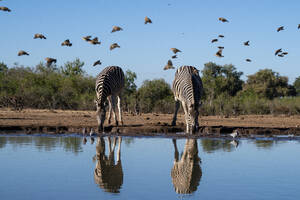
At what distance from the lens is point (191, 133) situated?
52.7ft

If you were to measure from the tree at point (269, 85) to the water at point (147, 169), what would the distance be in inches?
1566

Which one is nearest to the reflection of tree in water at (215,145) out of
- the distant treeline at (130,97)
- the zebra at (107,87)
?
the zebra at (107,87)

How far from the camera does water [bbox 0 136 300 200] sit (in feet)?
25.2

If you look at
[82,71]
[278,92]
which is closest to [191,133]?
[82,71]

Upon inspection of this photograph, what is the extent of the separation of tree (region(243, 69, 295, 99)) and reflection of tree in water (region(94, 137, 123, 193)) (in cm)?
4227


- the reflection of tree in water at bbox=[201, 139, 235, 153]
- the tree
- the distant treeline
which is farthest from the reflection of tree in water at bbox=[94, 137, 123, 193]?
the tree

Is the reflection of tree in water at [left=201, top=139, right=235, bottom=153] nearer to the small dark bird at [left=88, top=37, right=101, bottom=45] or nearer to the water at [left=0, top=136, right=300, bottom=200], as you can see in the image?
the water at [left=0, top=136, right=300, bottom=200]

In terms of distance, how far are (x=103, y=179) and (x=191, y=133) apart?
7564 mm

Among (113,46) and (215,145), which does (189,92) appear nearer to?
(215,145)

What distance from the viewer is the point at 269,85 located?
2163 inches

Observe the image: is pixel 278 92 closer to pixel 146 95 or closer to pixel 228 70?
pixel 228 70

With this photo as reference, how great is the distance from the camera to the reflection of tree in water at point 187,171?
828cm

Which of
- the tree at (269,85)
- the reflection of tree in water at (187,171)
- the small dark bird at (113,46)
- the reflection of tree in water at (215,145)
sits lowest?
the reflection of tree in water at (187,171)

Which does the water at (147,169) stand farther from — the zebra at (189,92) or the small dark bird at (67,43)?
the small dark bird at (67,43)
